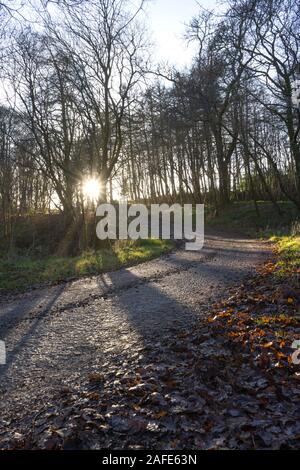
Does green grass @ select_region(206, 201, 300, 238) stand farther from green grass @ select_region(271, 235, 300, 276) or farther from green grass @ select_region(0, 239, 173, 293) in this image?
green grass @ select_region(271, 235, 300, 276)

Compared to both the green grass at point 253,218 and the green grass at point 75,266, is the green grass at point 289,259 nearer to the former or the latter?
the green grass at point 75,266

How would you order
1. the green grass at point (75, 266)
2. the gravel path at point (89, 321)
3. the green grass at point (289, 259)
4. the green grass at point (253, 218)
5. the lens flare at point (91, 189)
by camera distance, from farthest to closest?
the green grass at point (253, 218), the lens flare at point (91, 189), the green grass at point (75, 266), the green grass at point (289, 259), the gravel path at point (89, 321)

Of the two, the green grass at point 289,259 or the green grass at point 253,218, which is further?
the green grass at point 253,218

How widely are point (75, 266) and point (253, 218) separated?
1491 centimetres

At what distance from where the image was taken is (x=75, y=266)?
13.1 m

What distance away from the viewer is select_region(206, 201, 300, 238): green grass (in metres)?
22.2

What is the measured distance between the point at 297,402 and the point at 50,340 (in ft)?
13.0

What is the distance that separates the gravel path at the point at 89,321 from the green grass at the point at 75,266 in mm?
957

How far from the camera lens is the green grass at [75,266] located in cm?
1168

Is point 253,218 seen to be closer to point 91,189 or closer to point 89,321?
point 91,189

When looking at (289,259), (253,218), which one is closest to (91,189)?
(253,218)

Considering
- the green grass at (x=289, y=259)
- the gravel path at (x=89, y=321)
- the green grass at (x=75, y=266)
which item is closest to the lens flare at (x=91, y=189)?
the green grass at (x=75, y=266)

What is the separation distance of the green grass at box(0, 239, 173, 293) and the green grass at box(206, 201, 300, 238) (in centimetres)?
744
